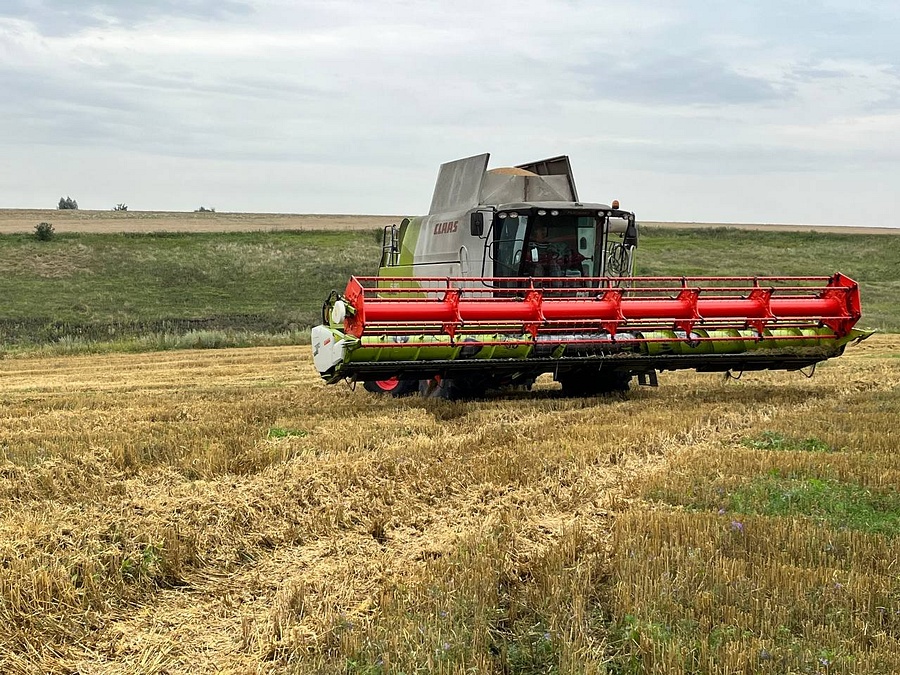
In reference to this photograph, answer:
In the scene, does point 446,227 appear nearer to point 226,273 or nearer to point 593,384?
point 593,384

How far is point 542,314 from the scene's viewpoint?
934 cm

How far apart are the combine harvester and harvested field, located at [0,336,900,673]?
93 cm

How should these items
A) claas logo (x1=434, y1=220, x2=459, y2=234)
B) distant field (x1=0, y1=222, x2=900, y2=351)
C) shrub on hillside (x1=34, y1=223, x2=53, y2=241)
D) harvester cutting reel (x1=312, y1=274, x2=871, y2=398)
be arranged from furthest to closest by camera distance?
shrub on hillside (x1=34, y1=223, x2=53, y2=241)
distant field (x1=0, y1=222, x2=900, y2=351)
claas logo (x1=434, y1=220, x2=459, y2=234)
harvester cutting reel (x1=312, y1=274, x2=871, y2=398)

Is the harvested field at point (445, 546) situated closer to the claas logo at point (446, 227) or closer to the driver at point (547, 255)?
the driver at point (547, 255)

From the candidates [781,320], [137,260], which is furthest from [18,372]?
[137,260]

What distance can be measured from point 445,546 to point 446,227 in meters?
7.37

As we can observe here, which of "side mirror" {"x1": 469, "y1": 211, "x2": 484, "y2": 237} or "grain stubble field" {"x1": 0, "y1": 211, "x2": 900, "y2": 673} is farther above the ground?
"side mirror" {"x1": 469, "y1": 211, "x2": 484, "y2": 237}

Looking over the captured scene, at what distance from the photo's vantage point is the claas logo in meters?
11.3

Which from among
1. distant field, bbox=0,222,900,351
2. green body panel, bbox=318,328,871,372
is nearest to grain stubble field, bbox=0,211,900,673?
green body panel, bbox=318,328,871,372

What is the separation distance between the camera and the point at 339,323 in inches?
354

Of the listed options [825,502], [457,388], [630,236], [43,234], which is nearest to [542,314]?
[457,388]

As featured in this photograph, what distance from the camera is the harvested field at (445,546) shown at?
3.35 m

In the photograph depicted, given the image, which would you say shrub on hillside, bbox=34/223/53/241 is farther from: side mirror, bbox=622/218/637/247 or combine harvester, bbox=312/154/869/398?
side mirror, bbox=622/218/637/247

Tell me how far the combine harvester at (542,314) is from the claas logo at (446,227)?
3 centimetres
